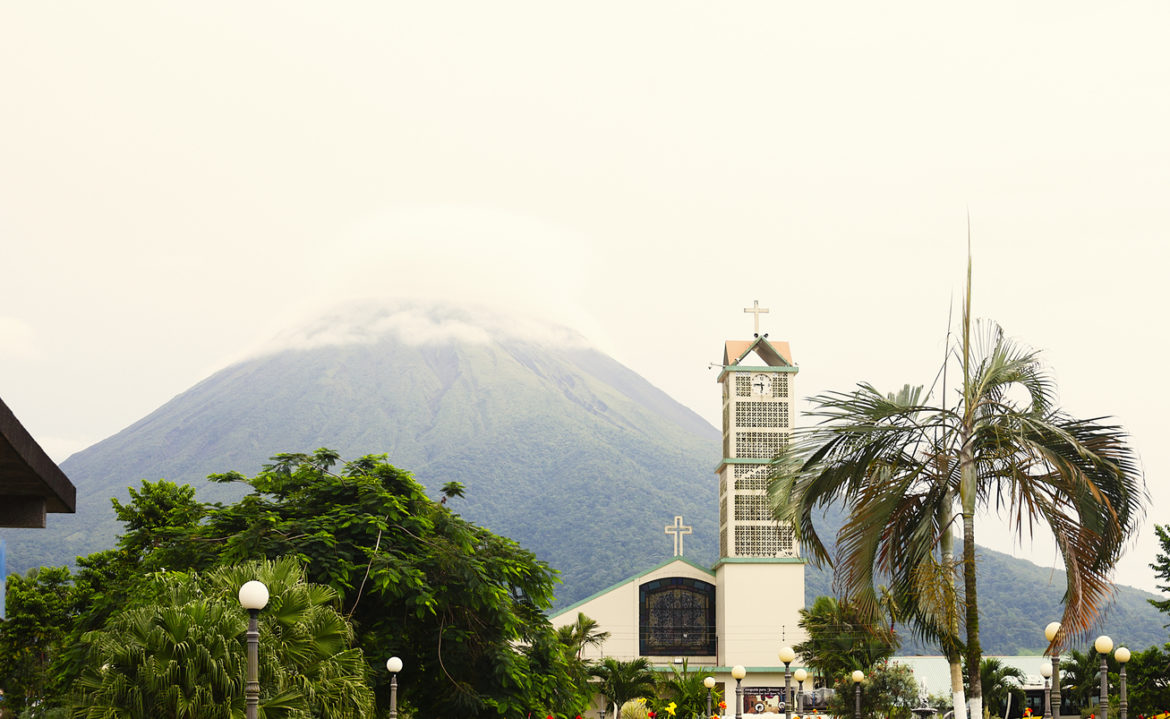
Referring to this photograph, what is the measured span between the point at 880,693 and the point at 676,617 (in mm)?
22795

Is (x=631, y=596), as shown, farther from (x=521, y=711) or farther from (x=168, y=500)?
(x=521, y=711)

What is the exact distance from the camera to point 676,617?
56.6 m

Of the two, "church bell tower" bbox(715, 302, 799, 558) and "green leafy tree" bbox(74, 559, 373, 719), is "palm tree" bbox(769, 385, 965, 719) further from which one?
"church bell tower" bbox(715, 302, 799, 558)

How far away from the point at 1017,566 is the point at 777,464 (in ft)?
451

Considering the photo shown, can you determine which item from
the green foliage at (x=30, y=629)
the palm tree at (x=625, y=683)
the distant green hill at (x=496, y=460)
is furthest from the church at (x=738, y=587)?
the distant green hill at (x=496, y=460)

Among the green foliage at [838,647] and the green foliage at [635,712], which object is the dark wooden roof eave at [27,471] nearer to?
the green foliage at [635,712]

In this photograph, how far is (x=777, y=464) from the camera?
11531 mm

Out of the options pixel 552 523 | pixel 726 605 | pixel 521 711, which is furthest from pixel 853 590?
pixel 552 523

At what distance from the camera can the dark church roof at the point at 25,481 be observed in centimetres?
598

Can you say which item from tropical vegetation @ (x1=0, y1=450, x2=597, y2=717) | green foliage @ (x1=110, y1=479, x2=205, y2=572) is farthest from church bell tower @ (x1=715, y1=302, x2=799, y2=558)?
tropical vegetation @ (x1=0, y1=450, x2=597, y2=717)

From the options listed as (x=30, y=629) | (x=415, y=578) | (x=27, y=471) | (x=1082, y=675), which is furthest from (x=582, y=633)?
(x=27, y=471)

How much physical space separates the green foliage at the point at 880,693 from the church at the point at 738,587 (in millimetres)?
17608

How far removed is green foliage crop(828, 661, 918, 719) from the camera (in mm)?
33812

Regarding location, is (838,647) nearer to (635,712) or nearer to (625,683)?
(625,683)
